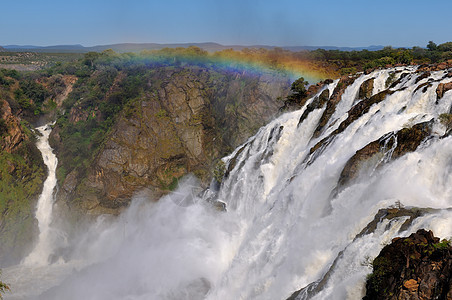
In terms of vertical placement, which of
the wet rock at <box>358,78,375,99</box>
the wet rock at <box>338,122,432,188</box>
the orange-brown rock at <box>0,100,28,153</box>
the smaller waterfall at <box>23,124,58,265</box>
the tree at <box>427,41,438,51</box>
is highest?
the tree at <box>427,41,438,51</box>

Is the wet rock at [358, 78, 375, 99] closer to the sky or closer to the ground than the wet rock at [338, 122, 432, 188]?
closer to the sky

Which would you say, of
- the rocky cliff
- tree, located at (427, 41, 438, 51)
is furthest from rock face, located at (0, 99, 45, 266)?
tree, located at (427, 41, 438, 51)

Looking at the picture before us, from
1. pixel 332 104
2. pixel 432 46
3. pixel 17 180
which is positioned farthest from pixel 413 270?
pixel 432 46

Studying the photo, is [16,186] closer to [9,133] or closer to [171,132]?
[9,133]

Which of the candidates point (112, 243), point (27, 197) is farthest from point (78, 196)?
point (112, 243)

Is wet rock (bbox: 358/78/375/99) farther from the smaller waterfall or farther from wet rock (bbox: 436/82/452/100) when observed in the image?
the smaller waterfall

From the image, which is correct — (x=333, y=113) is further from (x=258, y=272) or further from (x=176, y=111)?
(x=176, y=111)
